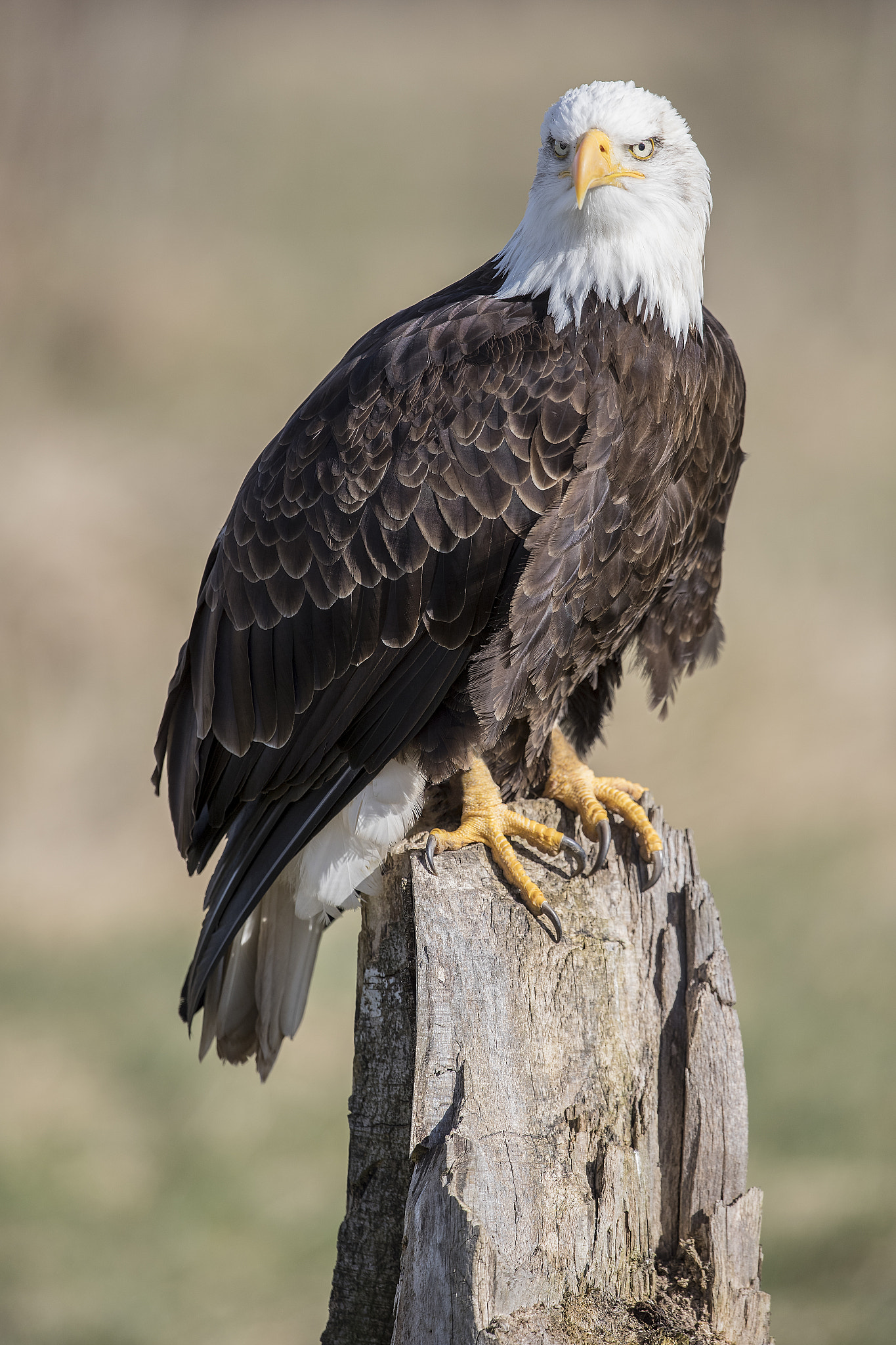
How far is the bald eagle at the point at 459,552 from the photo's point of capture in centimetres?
300

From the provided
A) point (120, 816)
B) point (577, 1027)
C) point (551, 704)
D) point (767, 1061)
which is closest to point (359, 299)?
point (120, 816)

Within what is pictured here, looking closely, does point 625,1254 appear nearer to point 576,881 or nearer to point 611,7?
point 576,881

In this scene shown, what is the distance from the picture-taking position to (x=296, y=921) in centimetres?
363

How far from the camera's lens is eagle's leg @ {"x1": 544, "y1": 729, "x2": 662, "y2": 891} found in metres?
3.30

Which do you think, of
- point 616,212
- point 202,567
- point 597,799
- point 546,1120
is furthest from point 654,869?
point 202,567

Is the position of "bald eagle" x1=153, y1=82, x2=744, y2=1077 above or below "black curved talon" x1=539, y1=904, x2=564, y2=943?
above

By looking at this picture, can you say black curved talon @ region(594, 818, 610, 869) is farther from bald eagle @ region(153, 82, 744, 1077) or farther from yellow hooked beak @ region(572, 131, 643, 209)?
yellow hooked beak @ region(572, 131, 643, 209)

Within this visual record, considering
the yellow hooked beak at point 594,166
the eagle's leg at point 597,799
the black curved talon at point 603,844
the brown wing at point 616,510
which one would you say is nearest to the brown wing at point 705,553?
the brown wing at point 616,510

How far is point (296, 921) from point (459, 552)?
4.19 feet

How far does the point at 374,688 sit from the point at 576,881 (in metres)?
0.73

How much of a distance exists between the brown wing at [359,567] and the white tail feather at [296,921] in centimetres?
Result: 19

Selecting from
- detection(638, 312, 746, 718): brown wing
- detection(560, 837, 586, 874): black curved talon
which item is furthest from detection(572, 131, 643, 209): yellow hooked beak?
detection(560, 837, 586, 874): black curved talon

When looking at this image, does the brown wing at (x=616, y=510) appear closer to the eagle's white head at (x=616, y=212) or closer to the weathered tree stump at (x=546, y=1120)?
the eagle's white head at (x=616, y=212)

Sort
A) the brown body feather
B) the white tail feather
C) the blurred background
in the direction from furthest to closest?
the blurred background < the white tail feather < the brown body feather
